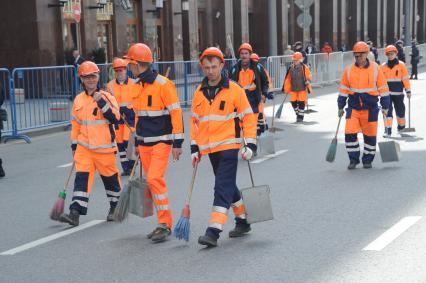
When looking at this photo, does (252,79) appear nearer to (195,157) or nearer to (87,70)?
(87,70)

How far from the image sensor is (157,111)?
7.00 m

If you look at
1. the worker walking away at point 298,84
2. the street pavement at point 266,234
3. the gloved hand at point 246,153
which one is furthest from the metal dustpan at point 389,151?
the worker walking away at point 298,84

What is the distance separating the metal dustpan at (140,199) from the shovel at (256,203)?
0.95 metres

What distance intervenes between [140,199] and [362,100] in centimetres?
465

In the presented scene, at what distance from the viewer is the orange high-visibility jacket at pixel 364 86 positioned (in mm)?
10547

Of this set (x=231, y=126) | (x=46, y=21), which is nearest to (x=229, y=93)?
(x=231, y=126)

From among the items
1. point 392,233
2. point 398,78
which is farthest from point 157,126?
point 398,78

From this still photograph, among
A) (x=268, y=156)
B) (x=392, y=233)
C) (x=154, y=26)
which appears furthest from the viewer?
(x=154, y=26)

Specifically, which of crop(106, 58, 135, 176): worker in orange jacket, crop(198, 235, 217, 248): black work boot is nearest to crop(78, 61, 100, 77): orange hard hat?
crop(198, 235, 217, 248): black work boot

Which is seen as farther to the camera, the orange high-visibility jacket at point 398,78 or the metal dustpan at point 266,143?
the orange high-visibility jacket at point 398,78

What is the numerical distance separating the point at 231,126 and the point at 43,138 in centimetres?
1006

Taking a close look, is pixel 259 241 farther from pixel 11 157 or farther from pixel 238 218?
pixel 11 157

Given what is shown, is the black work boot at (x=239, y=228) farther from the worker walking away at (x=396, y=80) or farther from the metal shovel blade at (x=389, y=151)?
the worker walking away at (x=396, y=80)

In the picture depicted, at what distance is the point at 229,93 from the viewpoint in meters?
6.71
